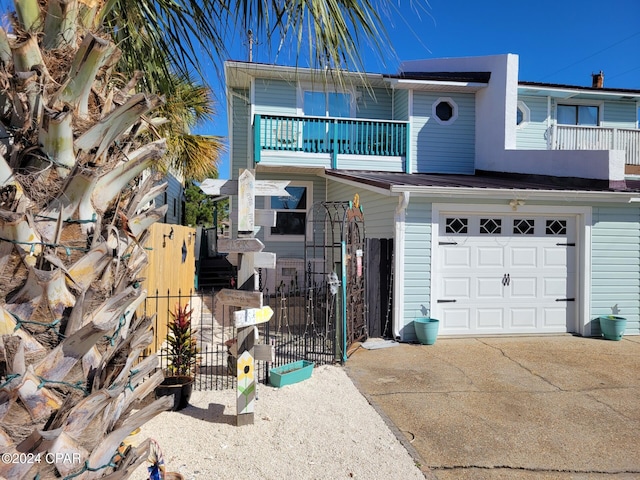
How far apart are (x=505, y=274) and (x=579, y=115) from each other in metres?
9.09

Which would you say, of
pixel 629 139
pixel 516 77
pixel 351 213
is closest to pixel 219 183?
pixel 351 213

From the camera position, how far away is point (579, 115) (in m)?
14.4

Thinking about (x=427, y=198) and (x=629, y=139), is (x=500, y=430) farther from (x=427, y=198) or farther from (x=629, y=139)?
(x=629, y=139)

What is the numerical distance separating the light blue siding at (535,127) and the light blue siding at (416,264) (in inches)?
291

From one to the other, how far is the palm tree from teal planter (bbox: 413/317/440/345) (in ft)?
19.6

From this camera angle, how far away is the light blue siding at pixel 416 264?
7949 millimetres

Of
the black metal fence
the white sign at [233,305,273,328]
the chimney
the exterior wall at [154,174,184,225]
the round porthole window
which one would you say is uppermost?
the chimney

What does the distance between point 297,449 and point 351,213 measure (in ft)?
12.9

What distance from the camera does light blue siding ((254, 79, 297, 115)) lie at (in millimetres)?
12734

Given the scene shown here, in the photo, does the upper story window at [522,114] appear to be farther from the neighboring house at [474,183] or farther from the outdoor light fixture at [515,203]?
the outdoor light fixture at [515,203]

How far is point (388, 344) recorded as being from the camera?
7586 millimetres

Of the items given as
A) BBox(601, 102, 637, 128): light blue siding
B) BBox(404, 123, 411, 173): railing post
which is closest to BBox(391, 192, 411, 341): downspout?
BBox(404, 123, 411, 173): railing post

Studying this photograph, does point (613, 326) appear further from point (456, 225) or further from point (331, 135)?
point (331, 135)

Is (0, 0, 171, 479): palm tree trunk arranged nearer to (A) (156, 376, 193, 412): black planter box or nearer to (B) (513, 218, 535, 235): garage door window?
(A) (156, 376, 193, 412): black planter box
